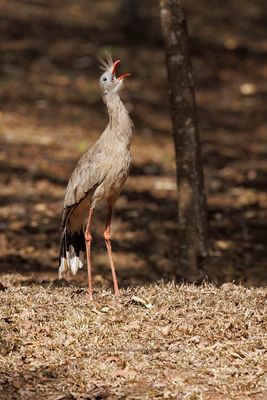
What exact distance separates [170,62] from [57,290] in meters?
2.58

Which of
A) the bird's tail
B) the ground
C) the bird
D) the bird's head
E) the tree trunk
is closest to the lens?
the ground

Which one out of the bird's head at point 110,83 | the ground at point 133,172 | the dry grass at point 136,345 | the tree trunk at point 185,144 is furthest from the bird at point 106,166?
the tree trunk at point 185,144

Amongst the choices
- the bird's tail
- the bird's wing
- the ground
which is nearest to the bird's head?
the bird's wing

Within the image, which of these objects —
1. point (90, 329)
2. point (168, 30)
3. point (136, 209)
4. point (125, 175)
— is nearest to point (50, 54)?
point (136, 209)

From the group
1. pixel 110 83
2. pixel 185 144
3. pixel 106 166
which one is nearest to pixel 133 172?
pixel 185 144

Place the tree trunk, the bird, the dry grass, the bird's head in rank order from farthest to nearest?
the tree trunk < the bird's head < the bird < the dry grass

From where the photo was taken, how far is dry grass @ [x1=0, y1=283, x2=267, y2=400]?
18.0ft

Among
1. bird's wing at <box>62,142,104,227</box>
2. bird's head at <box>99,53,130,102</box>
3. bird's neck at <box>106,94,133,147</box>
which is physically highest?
bird's head at <box>99,53,130,102</box>

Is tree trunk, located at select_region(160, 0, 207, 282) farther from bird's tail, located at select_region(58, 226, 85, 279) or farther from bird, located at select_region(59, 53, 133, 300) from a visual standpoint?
bird's tail, located at select_region(58, 226, 85, 279)

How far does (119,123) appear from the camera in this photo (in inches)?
280

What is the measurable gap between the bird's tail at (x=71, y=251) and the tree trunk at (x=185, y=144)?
116 cm

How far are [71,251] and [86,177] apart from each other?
985 millimetres

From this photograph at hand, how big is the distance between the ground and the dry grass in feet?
0.06

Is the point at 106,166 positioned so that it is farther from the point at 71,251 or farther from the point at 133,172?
the point at 133,172
